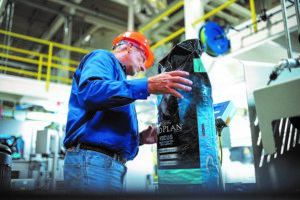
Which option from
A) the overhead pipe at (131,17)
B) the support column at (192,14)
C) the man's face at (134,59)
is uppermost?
the overhead pipe at (131,17)

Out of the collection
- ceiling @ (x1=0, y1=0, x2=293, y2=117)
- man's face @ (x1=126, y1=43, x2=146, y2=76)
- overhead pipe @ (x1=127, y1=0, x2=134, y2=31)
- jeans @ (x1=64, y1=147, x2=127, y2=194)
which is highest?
ceiling @ (x1=0, y1=0, x2=293, y2=117)

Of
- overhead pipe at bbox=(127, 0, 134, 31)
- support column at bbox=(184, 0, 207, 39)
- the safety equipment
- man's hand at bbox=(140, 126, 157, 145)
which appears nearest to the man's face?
man's hand at bbox=(140, 126, 157, 145)

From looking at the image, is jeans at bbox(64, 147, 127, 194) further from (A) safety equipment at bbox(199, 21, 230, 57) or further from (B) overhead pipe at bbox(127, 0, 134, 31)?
(B) overhead pipe at bbox(127, 0, 134, 31)

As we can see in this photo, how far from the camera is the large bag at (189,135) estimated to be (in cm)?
98

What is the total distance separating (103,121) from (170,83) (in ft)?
1.34

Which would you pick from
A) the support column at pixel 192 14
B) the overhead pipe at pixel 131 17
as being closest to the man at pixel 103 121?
the support column at pixel 192 14

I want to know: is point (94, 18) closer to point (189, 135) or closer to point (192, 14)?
point (192, 14)

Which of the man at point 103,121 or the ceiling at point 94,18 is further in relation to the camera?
the ceiling at point 94,18

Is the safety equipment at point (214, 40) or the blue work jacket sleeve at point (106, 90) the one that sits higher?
the safety equipment at point (214, 40)

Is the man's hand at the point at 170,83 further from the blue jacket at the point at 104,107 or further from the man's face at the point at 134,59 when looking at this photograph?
the man's face at the point at 134,59

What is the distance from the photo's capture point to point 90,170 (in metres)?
1.17

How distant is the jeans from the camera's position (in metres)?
1.16

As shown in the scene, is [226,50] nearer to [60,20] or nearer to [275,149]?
[275,149]

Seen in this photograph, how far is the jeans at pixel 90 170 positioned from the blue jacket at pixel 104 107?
5 centimetres
